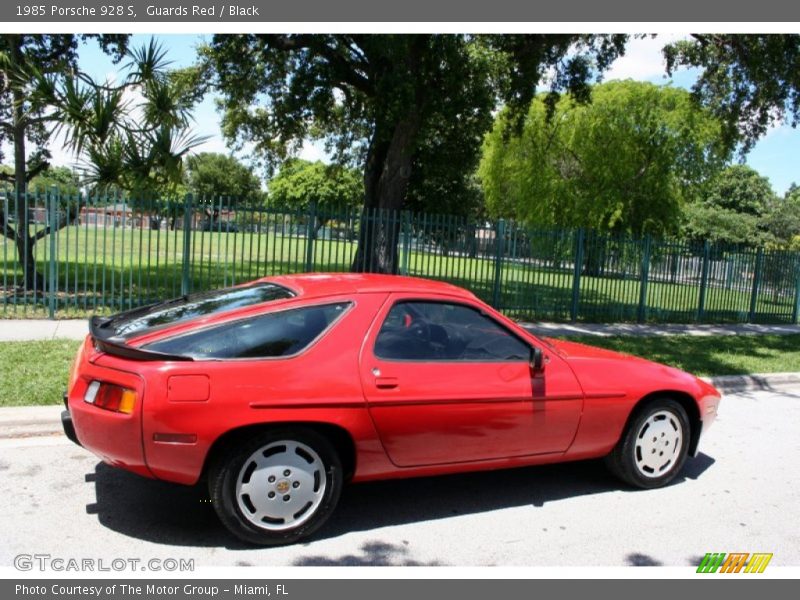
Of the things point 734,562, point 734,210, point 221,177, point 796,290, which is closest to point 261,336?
point 734,562

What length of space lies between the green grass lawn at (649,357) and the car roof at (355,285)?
297cm

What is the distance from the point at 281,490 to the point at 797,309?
18434 millimetres

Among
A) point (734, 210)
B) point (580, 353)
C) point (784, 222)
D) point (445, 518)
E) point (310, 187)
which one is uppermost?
point (310, 187)

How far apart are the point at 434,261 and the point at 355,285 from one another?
31.8ft

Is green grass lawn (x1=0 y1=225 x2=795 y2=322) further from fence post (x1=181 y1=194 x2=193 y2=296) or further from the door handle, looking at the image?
the door handle

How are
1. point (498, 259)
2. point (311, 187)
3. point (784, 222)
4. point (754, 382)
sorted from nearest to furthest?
point (754, 382) → point (498, 259) → point (784, 222) → point (311, 187)

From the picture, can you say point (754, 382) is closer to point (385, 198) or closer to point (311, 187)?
point (385, 198)

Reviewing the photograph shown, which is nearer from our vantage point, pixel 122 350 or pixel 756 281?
pixel 122 350

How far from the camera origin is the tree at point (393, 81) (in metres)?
13.7

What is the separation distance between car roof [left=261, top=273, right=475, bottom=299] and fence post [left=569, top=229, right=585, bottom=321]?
10431 mm

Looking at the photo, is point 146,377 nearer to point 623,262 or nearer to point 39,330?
point 39,330

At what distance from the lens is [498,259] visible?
46.5ft

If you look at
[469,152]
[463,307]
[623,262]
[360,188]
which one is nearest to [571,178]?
[469,152]

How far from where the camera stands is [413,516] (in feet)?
15.2
